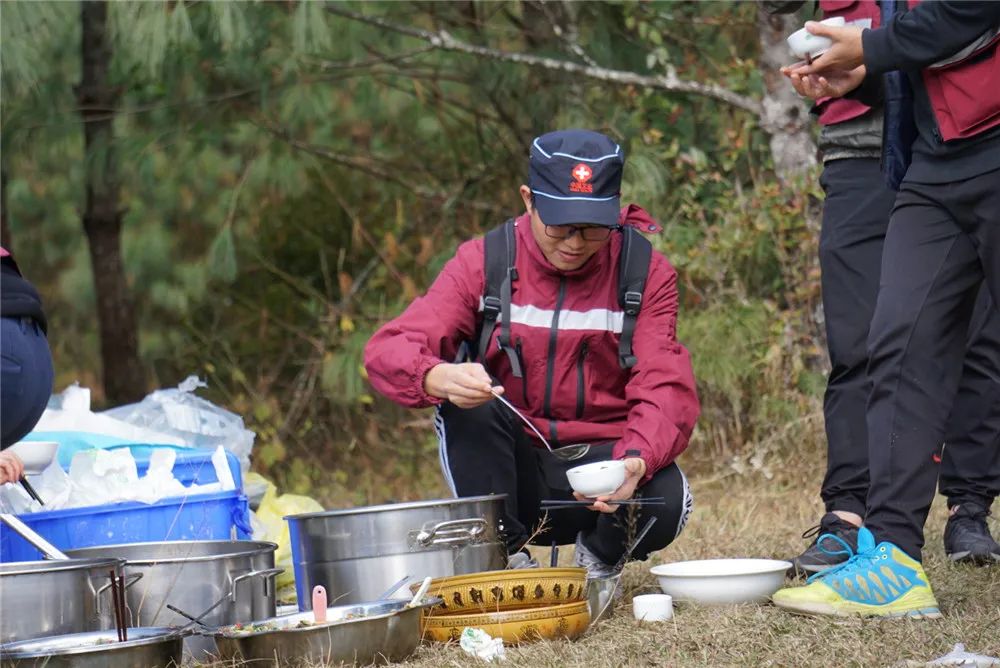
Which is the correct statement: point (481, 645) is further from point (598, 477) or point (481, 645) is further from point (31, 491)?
point (31, 491)

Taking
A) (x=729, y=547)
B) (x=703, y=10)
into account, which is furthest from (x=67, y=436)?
(x=703, y=10)

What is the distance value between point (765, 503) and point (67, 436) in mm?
2425

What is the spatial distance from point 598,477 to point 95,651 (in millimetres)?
1148

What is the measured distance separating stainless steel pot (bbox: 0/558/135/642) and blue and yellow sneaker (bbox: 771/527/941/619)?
4.84ft

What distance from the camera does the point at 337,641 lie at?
2836 mm

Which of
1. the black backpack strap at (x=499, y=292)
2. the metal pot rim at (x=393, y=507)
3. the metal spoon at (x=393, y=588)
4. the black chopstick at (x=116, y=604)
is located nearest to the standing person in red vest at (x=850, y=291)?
the black backpack strap at (x=499, y=292)

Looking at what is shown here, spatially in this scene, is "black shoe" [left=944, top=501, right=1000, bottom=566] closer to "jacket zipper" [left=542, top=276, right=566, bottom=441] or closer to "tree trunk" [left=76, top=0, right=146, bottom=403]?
"jacket zipper" [left=542, top=276, right=566, bottom=441]

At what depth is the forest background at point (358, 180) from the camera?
5.87 m

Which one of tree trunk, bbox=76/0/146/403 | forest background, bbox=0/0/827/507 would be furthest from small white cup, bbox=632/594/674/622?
tree trunk, bbox=76/0/146/403

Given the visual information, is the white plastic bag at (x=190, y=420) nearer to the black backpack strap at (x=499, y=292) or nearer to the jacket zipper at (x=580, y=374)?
the black backpack strap at (x=499, y=292)

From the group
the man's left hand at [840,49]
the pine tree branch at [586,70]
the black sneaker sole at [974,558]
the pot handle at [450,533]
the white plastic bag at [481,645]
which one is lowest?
the black sneaker sole at [974,558]

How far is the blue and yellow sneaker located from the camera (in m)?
2.95

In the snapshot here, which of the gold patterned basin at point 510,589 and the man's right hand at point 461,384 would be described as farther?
the man's right hand at point 461,384

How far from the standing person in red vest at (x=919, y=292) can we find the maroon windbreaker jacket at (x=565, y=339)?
1.92ft
